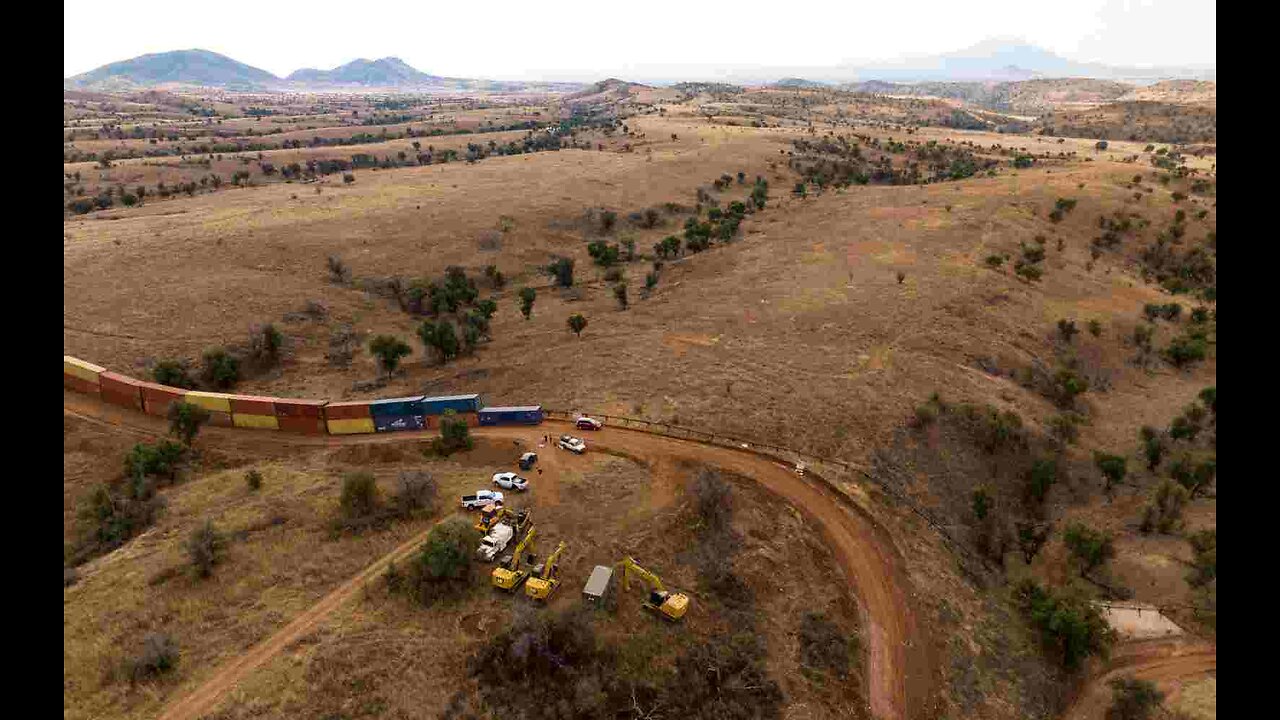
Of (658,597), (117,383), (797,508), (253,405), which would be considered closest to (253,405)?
(253,405)

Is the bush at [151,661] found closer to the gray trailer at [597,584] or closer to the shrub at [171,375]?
the gray trailer at [597,584]

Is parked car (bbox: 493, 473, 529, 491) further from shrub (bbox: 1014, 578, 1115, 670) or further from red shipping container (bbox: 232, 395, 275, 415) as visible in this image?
shrub (bbox: 1014, 578, 1115, 670)

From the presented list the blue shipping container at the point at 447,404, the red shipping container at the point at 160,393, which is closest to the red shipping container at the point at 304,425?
the blue shipping container at the point at 447,404

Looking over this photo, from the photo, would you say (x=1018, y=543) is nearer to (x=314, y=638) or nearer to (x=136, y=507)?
(x=314, y=638)

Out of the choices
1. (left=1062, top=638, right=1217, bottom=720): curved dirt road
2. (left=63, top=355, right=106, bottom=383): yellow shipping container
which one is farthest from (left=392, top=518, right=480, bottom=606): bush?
(left=63, top=355, right=106, bottom=383): yellow shipping container
